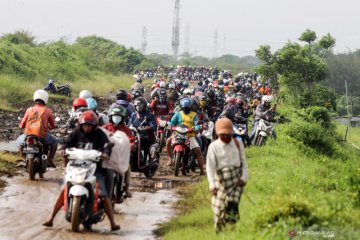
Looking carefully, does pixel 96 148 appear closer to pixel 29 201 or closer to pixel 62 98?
pixel 29 201

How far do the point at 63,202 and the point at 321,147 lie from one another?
16.2 meters

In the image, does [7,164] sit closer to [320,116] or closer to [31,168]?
[31,168]

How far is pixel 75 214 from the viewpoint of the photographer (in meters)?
8.49

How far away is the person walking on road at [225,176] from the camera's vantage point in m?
8.25

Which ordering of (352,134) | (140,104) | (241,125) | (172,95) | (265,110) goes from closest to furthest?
(140,104)
(241,125)
(265,110)
(172,95)
(352,134)

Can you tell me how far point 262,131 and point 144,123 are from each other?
5522 mm

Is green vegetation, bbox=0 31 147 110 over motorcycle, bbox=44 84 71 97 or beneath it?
over

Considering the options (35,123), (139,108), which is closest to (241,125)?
(139,108)

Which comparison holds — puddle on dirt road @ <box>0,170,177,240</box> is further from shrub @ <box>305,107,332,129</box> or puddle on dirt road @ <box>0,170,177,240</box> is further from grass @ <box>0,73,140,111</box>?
A: shrub @ <box>305,107,332,129</box>

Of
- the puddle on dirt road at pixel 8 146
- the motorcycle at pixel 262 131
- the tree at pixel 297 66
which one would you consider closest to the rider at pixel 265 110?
the motorcycle at pixel 262 131

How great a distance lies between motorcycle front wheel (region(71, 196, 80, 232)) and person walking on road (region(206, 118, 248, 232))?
5.85 feet

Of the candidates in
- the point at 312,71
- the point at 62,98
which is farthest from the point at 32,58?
the point at 312,71

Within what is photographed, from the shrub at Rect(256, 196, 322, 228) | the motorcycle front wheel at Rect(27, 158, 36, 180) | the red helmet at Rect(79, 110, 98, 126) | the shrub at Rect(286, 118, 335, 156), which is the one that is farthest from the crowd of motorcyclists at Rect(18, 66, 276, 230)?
the shrub at Rect(286, 118, 335, 156)

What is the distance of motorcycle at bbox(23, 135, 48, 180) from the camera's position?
488 inches
